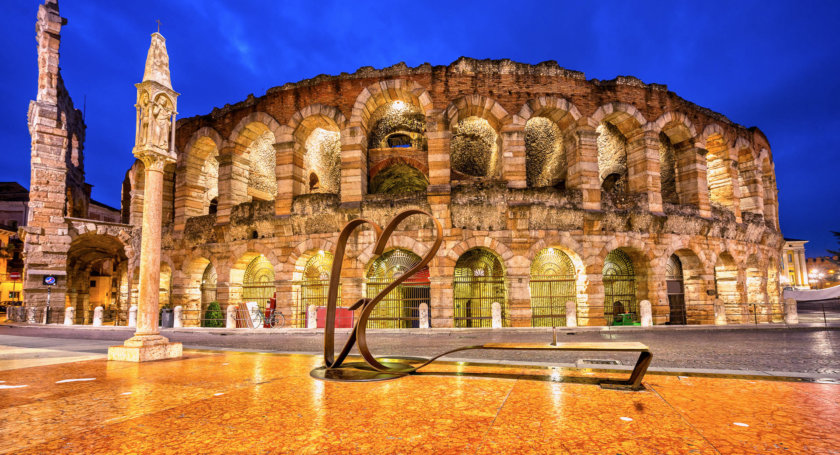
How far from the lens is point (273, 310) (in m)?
14.8

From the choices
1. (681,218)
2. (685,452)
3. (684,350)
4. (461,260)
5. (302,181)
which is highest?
(302,181)

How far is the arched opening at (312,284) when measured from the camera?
593 inches

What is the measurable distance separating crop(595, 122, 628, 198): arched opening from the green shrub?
15477 mm

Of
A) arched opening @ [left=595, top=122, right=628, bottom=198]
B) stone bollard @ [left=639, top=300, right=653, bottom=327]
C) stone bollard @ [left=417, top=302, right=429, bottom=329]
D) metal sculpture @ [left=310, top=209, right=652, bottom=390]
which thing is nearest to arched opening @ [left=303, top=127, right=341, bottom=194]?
stone bollard @ [left=417, top=302, right=429, bottom=329]

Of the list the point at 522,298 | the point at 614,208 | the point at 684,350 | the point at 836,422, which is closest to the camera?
the point at 836,422

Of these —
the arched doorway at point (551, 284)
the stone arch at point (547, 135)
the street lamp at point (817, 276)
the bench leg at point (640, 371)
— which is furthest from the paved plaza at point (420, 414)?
the street lamp at point (817, 276)

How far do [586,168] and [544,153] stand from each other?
349cm

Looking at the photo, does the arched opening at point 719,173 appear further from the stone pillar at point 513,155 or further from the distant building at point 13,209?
the distant building at point 13,209

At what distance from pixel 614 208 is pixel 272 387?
Answer: 1366 centimetres

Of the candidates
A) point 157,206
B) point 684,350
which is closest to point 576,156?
point 684,350

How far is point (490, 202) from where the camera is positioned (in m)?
13.7

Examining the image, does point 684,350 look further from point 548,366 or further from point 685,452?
point 685,452

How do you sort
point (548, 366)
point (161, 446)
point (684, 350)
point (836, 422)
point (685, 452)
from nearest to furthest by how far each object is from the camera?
1. point (685, 452)
2. point (161, 446)
3. point (836, 422)
4. point (548, 366)
5. point (684, 350)

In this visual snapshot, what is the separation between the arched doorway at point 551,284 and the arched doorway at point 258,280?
1035 centimetres
